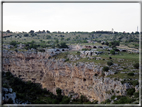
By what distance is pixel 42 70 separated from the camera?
111 feet

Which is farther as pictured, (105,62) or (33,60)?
(33,60)

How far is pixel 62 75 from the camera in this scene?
3048 centimetres

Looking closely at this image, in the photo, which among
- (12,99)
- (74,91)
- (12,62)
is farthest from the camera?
(12,62)

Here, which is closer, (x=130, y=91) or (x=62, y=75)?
(x=130, y=91)

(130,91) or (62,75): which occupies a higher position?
(62,75)

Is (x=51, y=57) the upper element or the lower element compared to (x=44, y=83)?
upper

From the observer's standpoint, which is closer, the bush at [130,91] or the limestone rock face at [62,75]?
the bush at [130,91]

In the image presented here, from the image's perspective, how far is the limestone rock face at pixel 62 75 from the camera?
2169cm

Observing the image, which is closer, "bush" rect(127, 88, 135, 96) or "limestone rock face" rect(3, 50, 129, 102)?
"bush" rect(127, 88, 135, 96)

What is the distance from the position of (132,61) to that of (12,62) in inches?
870

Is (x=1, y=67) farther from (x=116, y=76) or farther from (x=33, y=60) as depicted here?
(x=116, y=76)

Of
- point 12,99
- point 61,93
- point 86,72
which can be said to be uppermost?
point 86,72

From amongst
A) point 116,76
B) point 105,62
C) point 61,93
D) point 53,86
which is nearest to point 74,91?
point 61,93

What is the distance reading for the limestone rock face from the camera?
71.1ft
